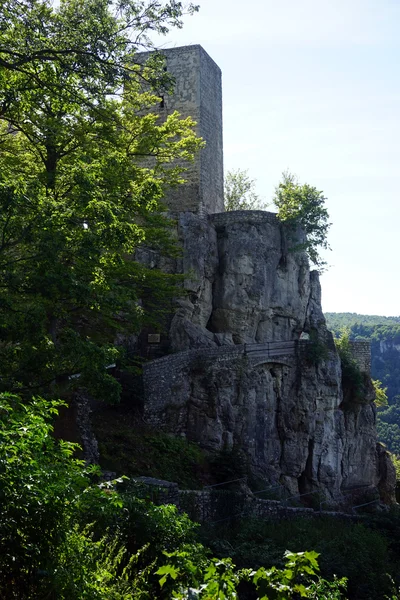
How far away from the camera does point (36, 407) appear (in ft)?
28.0

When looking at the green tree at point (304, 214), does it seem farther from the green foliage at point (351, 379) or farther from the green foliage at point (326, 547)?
the green foliage at point (326, 547)

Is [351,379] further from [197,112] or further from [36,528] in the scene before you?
[36,528]

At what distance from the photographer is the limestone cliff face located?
23.9 meters

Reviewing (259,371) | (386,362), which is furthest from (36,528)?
(386,362)

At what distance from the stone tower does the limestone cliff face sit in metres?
1.31

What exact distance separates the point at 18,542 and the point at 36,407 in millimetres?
2515

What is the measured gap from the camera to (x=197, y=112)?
108 feet

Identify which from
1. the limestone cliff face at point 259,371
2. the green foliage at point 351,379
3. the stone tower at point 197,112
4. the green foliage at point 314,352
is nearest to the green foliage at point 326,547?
the limestone cliff face at point 259,371

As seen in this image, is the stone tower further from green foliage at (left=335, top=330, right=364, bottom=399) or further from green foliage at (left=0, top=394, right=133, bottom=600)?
green foliage at (left=0, top=394, right=133, bottom=600)

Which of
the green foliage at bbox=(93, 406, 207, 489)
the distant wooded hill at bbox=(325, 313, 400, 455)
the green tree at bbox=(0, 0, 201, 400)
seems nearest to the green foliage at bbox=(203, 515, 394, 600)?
the green foliage at bbox=(93, 406, 207, 489)

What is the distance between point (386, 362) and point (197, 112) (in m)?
117

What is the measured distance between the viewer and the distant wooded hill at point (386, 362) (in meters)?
109

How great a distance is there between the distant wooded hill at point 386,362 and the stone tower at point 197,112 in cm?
7769

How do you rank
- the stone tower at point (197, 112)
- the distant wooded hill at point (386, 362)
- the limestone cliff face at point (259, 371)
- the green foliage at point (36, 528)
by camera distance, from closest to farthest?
1. the green foliage at point (36, 528)
2. the limestone cliff face at point (259, 371)
3. the stone tower at point (197, 112)
4. the distant wooded hill at point (386, 362)
